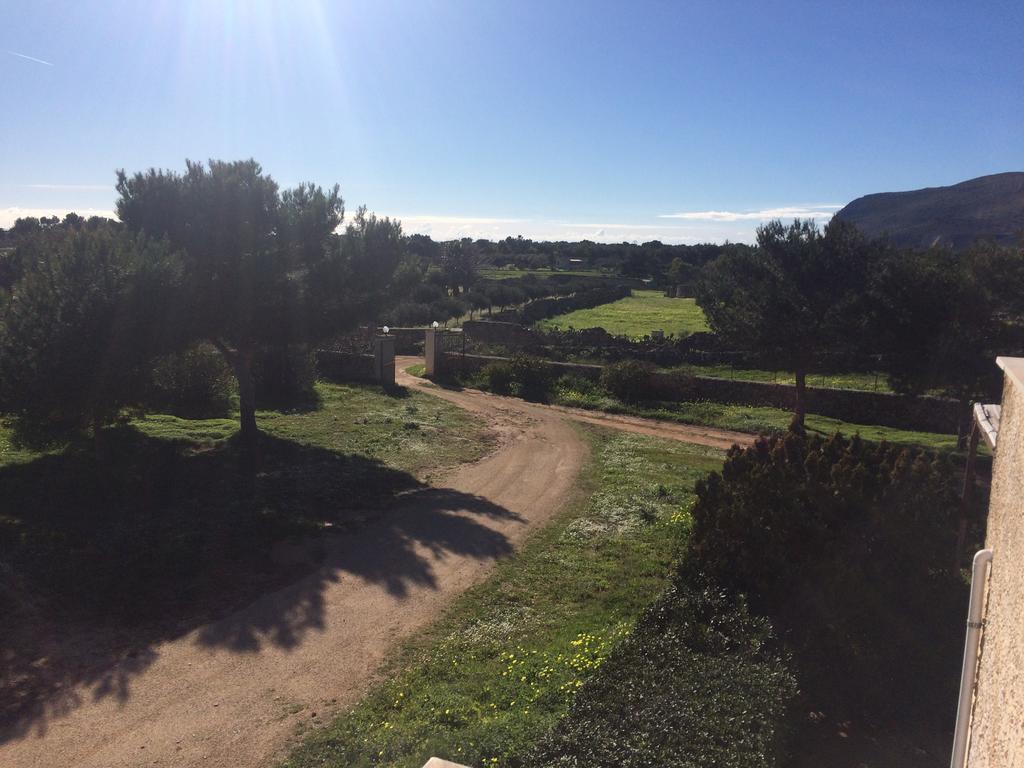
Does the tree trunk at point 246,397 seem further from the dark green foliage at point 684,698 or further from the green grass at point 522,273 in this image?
the green grass at point 522,273

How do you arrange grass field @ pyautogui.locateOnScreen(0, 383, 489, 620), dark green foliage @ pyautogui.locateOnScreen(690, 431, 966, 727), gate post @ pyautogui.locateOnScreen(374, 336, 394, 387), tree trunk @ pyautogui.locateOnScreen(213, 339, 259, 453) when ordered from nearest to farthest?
dark green foliage @ pyautogui.locateOnScreen(690, 431, 966, 727) → grass field @ pyautogui.locateOnScreen(0, 383, 489, 620) → tree trunk @ pyautogui.locateOnScreen(213, 339, 259, 453) → gate post @ pyautogui.locateOnScreen(374, 336, 394, 387)

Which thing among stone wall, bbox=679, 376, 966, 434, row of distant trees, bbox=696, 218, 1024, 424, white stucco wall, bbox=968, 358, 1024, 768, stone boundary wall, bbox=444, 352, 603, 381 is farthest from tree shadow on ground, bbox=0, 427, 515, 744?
stone wall, bbox=679, 376, 966, 434

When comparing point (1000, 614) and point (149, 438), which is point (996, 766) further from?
point (149, 438)

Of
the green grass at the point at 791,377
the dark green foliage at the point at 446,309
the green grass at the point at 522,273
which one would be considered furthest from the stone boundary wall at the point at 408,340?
the green grass at the point at 522,273

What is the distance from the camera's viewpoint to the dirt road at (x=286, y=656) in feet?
21.4

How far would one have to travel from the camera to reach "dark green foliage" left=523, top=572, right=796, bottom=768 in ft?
16.8

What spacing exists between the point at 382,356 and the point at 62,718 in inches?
836

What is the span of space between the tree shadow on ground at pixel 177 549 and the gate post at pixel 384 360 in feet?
37.8

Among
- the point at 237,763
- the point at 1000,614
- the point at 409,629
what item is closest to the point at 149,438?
the point at 409,629

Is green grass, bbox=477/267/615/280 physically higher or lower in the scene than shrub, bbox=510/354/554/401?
higher

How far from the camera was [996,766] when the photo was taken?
2865mm

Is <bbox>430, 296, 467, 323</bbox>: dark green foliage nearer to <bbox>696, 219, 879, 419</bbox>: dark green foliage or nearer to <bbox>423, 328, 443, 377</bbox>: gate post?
<bbox>423, 328, 443, 377</bbox>: gate post

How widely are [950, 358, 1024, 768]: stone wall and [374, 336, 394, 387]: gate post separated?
24590 mm

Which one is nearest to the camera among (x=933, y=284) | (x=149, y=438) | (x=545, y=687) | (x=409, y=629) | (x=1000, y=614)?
(x=1000, y=614)
